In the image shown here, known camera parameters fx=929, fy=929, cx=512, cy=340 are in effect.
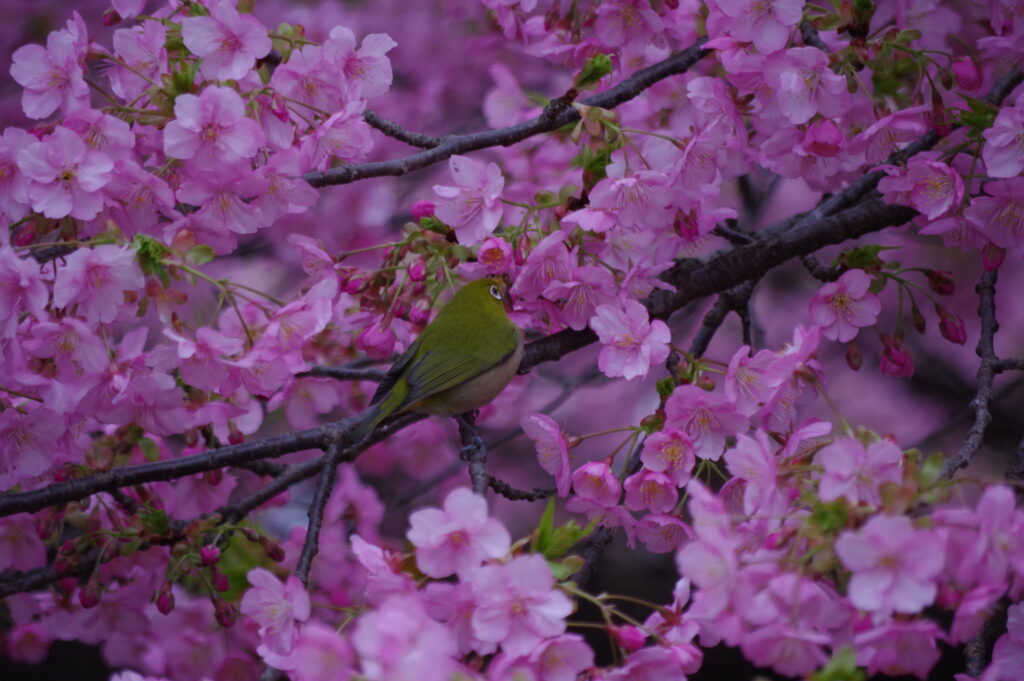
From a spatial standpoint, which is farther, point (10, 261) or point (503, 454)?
point (503, 454)

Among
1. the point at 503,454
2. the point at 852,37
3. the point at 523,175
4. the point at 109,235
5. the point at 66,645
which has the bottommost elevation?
the point at 66,645

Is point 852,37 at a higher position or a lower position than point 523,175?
higher

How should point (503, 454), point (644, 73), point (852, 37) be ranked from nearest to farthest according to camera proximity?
point (852, 37)
point (644, 73)
point (503, 454)

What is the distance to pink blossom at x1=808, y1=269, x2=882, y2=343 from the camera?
199 centimetres

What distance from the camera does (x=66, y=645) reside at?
15.4 ft

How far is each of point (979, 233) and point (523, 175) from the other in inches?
63.4

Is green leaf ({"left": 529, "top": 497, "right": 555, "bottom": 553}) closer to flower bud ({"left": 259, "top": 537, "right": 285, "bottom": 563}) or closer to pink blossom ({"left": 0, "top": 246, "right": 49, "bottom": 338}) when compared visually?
flower bud ({"left": 259, "top": 537, "right": 285, "bottom": 563})

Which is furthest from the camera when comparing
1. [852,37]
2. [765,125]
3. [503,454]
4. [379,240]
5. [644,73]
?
[503,454]

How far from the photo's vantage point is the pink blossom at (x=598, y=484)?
1.81 m

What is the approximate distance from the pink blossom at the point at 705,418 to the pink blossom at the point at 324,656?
83 centimetres

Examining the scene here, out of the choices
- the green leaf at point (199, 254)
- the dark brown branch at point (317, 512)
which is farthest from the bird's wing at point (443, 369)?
the green leaf at point (199, 254)

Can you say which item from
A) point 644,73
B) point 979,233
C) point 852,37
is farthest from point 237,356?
point 979,233

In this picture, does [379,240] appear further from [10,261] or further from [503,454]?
[10,261]

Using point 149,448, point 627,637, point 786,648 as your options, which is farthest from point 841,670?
point 149,448
